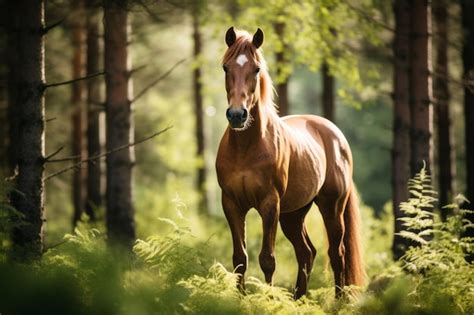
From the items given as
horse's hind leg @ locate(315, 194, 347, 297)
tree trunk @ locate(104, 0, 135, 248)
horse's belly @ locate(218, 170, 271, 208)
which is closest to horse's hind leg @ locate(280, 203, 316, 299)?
horse's hind leg @ locate(315, 194, 347, 297)

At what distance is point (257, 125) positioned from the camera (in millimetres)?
7242

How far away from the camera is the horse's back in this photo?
7969 mm

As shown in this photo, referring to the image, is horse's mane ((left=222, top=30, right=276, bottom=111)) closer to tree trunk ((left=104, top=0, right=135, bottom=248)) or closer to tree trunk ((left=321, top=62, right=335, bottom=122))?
tree trunk ((left=104, top=0, right=135, bottom=248))

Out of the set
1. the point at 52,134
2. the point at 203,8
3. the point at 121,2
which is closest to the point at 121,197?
the point at 203,8

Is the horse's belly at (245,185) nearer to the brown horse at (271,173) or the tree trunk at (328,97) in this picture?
the brown horse at (271,173)

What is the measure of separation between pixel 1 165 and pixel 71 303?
1314 centimetres

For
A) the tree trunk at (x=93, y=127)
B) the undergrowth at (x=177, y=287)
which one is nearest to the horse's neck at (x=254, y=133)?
the undergrowth at (x=177, y=287)

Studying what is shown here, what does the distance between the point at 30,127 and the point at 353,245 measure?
437 centimetres

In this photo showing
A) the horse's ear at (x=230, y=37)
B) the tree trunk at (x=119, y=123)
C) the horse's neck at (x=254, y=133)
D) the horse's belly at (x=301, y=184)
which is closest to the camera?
Answer: the horse's ear at (x=230, y=37)

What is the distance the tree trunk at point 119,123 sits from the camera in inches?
418

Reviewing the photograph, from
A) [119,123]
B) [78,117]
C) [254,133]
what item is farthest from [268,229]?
[78,117]

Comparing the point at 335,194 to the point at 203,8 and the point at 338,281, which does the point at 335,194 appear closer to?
the point at 338,281

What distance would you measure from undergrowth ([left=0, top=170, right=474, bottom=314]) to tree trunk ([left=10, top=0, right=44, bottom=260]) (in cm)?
51

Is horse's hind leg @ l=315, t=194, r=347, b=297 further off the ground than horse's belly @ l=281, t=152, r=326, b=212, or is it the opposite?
horse's belly @ l=281, t=152, r=326, b=212
